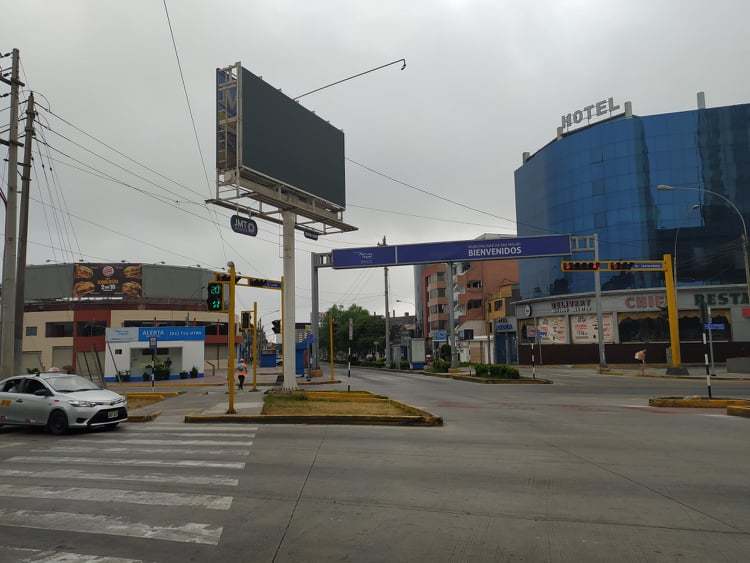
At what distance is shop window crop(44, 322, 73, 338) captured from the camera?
68938 millimetres

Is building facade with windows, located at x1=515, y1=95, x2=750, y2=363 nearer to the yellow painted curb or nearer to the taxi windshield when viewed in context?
the yellow painted curb

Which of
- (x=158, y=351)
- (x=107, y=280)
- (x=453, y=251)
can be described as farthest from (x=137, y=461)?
(x=107, y=280)

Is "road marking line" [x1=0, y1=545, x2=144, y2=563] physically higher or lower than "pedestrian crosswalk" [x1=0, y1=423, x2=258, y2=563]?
higher

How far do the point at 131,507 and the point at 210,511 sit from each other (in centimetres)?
102

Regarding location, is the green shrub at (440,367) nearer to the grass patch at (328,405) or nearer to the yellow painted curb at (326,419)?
the grass patch at (328,405)

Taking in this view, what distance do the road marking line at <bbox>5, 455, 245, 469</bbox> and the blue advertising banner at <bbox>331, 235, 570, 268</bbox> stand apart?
28.9m

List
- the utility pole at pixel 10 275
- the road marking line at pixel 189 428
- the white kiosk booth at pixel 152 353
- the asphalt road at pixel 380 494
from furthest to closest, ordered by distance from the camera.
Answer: the white kiosk booth at pixel 152 353, the utility pole at pixel 10 275, the road marking line at pixel 189 428, the asphalt road at pixel 380 494

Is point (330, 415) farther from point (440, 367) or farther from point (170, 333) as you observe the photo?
point (170, 333)

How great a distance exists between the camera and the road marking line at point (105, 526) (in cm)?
563

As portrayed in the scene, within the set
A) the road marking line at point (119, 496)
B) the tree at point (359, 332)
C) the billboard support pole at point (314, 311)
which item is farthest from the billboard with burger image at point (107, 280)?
the road marking line at point (119, 496)

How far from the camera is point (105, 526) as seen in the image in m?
5.99

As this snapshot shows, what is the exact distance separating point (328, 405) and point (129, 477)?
8.91 m

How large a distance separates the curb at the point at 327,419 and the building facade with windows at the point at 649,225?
42.1m

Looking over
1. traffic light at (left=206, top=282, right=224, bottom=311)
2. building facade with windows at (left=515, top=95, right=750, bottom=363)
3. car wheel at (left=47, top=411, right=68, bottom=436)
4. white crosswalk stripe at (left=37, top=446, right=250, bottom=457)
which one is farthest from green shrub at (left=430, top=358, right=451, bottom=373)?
white crosswalk stripe at (left=37, top=446, right=250, bottom=457)
